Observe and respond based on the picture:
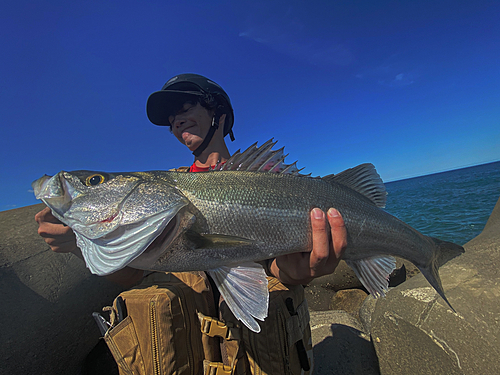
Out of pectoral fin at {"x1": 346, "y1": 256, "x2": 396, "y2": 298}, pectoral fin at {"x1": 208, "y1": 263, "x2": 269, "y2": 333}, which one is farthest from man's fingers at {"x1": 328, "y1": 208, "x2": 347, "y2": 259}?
pectoral fin at {"x1": 208, "y1": 263, "x2": 269, "y2": 333}

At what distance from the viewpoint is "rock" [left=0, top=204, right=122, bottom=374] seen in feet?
7.80

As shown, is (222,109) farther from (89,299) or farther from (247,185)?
(89,299)

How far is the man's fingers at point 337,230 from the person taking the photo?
1.95 m

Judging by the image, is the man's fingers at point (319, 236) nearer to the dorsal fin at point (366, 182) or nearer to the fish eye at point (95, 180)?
the dorsal fin at point (366, 182)

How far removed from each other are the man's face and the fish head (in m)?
1.66

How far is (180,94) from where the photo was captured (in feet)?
10.9

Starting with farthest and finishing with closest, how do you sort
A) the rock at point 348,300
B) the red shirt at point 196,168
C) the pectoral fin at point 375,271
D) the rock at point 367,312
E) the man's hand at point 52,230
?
the rock at point 348,300 → the rock at point 367,312 → the red shirt at point 196,168 → the pectoral fin at point 375,271 → the man's hand at point 52,230

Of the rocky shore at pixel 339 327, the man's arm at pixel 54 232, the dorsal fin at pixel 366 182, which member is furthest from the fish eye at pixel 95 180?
the dorsal fin at pixel 366 182

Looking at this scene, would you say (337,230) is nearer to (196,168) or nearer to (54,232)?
(196,168)

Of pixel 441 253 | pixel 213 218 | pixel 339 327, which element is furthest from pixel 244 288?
pixel 339 327

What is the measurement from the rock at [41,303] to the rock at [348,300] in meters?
4.75

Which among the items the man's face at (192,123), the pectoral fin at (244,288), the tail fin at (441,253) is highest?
the man's face at (192,123)

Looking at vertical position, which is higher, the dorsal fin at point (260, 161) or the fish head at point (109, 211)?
the dorsal fin at point (260, 161)

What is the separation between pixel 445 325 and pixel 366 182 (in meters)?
1.90
